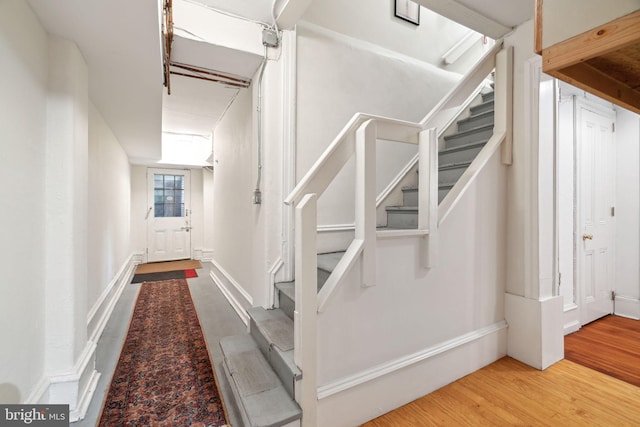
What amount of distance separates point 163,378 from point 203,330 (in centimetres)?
76

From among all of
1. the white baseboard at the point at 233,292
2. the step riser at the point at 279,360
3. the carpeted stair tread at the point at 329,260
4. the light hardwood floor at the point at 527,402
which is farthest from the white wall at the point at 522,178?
the white baseboard at the point at 233,292

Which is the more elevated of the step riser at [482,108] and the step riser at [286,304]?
the step riser at [482,108]

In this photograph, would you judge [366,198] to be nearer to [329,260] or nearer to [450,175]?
[329,260]

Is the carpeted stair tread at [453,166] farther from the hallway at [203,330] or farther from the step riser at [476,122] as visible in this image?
the hallway at [203,330]

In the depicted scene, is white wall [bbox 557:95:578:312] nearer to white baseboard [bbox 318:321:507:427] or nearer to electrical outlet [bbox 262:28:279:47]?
white baseboard [bbox 318:321:507:427]

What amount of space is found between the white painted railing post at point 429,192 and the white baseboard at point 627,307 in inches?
118

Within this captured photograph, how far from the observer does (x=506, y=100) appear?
2115mm

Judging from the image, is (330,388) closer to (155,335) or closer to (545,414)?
(545,414)

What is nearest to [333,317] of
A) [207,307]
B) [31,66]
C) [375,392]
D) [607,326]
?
[375,392]

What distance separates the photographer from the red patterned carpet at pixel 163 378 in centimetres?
156

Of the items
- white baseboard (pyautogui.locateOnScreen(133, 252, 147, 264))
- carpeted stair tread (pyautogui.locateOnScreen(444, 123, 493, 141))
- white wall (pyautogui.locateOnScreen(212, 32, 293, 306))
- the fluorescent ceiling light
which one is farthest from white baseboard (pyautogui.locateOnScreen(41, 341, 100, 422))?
white baseboard (pyautogui.locateOnScreen(133, 252, 147, 264))

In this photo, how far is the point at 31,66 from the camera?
1.38m

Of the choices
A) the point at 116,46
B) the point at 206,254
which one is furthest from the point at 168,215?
the point at 116,46

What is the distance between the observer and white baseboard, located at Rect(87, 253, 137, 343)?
2.39 meters
